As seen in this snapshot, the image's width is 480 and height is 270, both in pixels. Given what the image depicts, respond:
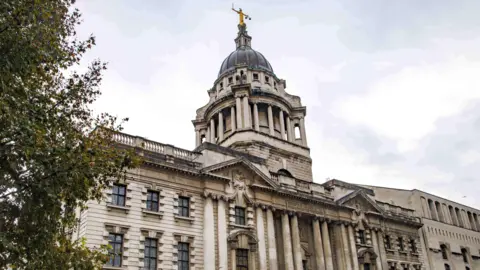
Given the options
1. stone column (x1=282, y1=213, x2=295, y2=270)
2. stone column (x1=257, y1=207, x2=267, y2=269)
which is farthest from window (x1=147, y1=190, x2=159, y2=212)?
stone column (x1=282, y1=213, x2=295, y2=270)

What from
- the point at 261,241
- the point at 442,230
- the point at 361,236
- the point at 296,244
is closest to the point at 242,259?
the point at 261,241

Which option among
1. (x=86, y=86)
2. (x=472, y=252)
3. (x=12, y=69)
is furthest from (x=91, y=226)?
(x=472, y=252)

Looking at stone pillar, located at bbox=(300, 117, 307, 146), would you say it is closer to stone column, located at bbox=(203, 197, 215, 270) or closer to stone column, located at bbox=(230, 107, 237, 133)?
stone column, located at bbox=(230, 107, 237, 133)

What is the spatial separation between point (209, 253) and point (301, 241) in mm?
9316

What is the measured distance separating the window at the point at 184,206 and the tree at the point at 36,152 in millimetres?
13697

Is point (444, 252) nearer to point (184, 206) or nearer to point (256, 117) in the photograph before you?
point (256, 117)

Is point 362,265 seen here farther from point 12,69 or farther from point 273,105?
point 12,69

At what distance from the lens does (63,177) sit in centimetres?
1323

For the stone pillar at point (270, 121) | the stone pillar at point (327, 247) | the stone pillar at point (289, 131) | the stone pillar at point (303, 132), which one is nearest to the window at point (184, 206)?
the stone pillar at point (327, 247)

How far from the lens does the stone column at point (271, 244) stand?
30850 mm

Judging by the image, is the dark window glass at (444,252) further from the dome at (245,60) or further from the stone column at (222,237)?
the stone column at (222,237)

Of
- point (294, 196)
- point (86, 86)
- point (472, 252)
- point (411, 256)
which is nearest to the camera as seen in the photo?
point (86, 86)

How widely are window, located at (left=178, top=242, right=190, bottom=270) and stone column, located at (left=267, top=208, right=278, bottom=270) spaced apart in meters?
6.31

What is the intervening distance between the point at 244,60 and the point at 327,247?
25.0 meters
